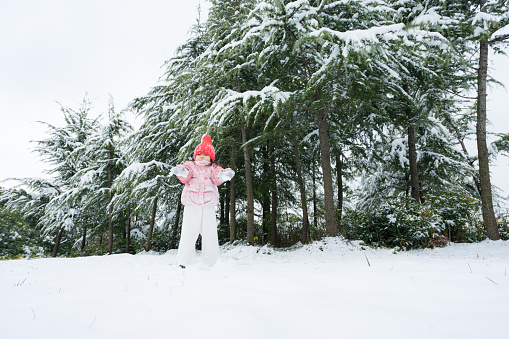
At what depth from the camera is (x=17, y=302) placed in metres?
1.80

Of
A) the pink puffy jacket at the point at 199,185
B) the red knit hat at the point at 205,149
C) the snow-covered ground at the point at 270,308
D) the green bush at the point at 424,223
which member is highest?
the red knit hat at the point at 205,149

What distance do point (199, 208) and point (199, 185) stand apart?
1.27 ft

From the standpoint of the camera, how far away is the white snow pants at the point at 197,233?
13.8 ft

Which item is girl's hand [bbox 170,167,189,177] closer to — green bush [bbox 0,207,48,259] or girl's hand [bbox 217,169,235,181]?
girl's hand [bbox 217,169,235,181]

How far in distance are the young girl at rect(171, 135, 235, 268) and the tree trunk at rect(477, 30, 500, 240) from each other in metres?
6.06

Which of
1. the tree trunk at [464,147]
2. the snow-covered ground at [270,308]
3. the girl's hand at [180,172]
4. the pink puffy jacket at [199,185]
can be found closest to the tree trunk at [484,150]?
the tree trunk at [464,147]

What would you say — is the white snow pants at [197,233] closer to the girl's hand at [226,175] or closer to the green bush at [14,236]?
the girl's hand at [226,175]

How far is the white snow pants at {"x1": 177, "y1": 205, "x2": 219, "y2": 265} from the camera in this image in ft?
13.8

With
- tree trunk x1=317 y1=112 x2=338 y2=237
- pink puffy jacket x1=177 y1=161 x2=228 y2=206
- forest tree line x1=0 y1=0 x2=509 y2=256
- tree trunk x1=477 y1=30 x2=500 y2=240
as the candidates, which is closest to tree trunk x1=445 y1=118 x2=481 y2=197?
forest tree line x1=0 y1=0 x2=509 y2=256

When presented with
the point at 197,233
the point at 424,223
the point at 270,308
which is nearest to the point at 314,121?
the point at 424,223

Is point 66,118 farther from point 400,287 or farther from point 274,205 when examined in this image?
point 400,287

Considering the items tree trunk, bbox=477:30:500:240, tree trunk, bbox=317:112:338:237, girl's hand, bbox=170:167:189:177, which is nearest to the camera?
girl's hand, bbox=170:167:189:177

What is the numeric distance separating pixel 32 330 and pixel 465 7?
9441mm

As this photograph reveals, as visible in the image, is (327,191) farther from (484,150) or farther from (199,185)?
(484,150)
